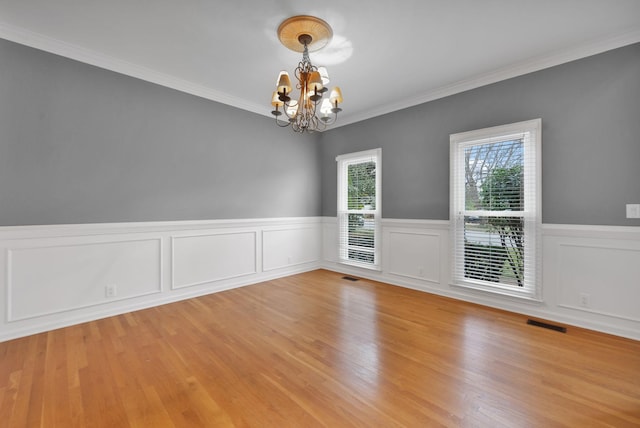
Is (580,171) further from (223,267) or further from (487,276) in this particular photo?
(223,267)

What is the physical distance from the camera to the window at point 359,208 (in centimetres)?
450

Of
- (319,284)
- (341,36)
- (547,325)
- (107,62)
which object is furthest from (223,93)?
(547,325)

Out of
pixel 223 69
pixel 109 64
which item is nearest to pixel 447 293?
pixel 223 69

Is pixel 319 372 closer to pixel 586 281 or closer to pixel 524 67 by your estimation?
pixel 586 281

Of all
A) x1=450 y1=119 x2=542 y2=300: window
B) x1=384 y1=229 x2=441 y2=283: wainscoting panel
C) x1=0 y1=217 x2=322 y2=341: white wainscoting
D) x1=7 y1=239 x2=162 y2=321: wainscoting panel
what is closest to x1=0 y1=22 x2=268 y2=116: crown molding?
x1=0 y1=217 x2=322 y2=341: white wainscoting

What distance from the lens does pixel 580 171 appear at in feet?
9.09

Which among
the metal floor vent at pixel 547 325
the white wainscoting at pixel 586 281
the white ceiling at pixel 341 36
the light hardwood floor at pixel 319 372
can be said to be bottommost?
the light hardwood floor at pixel 319 372

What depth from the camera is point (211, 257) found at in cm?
388

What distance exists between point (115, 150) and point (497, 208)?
4503 mm

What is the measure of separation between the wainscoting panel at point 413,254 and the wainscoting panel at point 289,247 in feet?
4.94

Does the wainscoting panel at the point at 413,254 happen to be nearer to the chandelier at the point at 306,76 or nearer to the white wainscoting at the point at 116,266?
the white wainscoting at the point at 116,266

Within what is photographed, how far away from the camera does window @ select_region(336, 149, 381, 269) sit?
450cm

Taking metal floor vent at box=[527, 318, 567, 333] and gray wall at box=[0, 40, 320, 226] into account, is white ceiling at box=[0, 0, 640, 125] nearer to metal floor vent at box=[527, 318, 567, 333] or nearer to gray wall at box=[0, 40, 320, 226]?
gray wall at box=[0, 40, 320, 226]

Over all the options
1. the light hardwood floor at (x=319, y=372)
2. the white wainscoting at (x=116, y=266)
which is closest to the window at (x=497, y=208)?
the light hardwood floor at (x=319, y=372)
